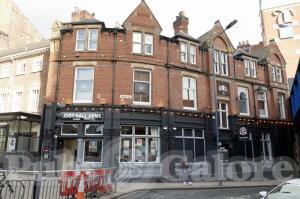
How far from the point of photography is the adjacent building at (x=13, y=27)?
35.2 m

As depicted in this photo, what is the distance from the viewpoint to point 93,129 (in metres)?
19.7

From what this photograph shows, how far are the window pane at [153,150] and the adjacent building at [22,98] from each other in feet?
29.0

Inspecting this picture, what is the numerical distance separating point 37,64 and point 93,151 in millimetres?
10564

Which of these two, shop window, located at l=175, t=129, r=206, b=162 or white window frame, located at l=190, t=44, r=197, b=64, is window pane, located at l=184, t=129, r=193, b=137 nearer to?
shop window, located at l=175, t=129, r=206, b=162

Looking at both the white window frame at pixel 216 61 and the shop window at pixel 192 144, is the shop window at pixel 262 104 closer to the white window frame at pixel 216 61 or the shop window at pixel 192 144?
the white window frame at pixel 216 61

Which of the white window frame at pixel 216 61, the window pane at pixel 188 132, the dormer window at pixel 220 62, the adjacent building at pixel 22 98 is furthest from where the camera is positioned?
the dormer window at pixel 220 62

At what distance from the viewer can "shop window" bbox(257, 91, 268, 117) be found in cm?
2770

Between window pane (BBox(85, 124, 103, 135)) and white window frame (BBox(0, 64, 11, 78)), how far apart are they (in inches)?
486

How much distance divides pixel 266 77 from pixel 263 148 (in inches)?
285

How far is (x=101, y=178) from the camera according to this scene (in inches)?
497

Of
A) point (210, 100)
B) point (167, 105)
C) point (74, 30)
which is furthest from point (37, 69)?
point (210, 100)

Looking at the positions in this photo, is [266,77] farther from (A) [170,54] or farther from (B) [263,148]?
(A) [170,54]

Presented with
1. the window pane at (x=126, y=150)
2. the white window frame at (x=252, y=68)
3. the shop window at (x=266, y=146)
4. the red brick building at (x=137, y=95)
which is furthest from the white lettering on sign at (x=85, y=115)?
the white window frame at (x=252, y=68)

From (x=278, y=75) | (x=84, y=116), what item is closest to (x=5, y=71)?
(x=84, y=116)
